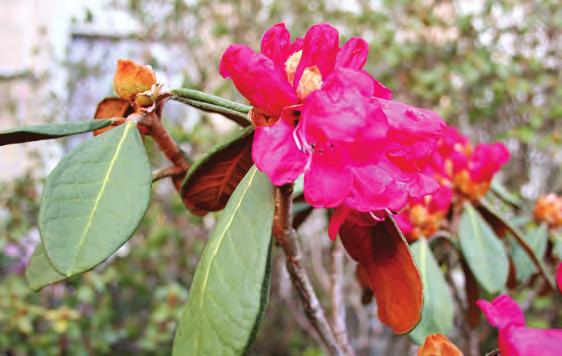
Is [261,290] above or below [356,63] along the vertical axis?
below

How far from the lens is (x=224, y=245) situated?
0.43 m

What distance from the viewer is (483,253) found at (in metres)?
0.92

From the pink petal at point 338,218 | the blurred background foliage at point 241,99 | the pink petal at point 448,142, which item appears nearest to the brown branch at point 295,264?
the pink petal at point 338,218

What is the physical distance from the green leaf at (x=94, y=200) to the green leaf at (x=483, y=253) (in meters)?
0.62

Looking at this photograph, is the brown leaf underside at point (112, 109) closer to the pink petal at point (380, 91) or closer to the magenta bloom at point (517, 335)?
the pink petal at point (380, 91)

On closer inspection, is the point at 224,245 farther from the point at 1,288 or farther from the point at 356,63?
the point at 1,288

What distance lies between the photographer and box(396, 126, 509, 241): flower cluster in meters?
0.93

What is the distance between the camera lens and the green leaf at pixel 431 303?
0.72 meters

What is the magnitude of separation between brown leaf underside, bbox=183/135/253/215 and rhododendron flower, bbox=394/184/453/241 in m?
0.38

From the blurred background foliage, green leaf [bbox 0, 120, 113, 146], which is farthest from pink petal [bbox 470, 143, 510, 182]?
the blurred background foliage

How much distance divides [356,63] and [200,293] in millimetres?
239

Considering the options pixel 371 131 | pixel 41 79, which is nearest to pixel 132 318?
pixel 41 79

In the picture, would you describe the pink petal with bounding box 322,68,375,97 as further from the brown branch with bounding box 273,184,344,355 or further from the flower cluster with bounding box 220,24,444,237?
the brown branch with bounding box 273,184,344,355

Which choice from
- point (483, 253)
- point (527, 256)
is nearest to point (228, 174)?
point (483, 253)
